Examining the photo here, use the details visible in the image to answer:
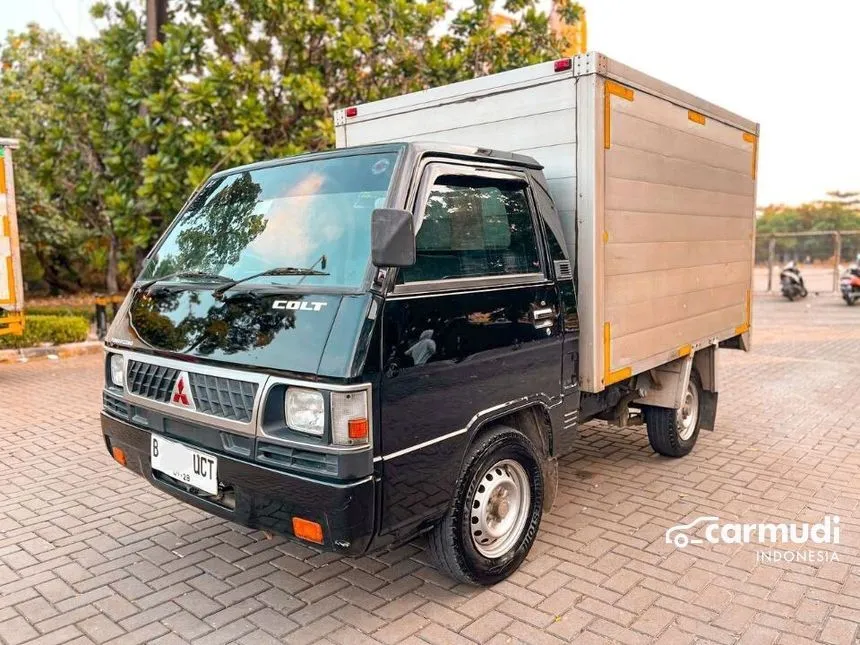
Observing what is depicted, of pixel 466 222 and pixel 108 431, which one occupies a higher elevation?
pixel 466 222

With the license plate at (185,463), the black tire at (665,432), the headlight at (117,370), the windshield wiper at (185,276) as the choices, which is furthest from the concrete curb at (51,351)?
the black tire at (665,432)

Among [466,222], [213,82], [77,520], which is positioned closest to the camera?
[466,222]

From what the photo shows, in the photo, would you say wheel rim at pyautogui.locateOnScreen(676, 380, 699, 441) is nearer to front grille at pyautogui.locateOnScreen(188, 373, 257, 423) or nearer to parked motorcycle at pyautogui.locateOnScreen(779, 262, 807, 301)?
front grille at pyautogui.locateOnScreen(188, 373, 257, 423)

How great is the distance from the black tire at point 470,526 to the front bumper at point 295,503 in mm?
595

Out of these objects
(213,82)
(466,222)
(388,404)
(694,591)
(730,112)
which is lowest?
(694,591)

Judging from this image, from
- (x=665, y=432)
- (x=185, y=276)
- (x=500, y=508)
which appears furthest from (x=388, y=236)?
(x=665, y=432)

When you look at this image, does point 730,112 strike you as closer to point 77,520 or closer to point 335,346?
point 335,346

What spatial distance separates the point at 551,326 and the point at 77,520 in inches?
130

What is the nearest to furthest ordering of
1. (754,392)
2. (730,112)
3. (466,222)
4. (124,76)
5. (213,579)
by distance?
(466,222) → (213,579) → (730,112) → (754,392) → (124,76)

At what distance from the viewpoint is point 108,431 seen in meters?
3.63

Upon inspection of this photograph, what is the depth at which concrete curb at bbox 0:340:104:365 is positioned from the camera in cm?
1044

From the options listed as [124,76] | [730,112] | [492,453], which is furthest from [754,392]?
[124,76]

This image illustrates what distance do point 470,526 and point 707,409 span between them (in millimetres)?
3358

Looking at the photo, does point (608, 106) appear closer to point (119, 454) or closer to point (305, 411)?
point (305, 411)
